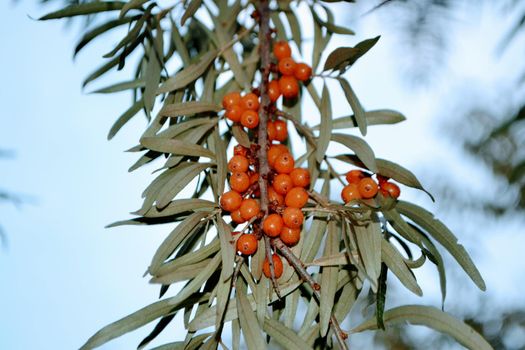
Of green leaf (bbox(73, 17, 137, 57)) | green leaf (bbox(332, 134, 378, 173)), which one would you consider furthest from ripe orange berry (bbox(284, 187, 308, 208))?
green leaf (bbox(73, 17, 137, 57))

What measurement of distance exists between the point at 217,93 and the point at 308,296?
0.40 metres

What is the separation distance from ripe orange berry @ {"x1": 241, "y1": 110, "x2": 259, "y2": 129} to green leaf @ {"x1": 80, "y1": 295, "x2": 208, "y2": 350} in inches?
10.4

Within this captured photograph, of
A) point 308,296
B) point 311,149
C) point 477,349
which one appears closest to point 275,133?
point 311,149

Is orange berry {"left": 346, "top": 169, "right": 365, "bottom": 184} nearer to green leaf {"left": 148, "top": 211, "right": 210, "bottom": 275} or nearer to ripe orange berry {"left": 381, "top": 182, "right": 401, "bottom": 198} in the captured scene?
ripe orange berry {"left": 381, "top": 182, "right": 401, "bottom": 198}

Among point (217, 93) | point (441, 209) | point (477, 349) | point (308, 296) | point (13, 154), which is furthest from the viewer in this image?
point (441, 209)

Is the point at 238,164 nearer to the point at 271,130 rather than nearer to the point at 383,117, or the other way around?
the point at 271,130

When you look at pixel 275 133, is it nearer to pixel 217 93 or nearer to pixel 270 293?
pixel 217 93

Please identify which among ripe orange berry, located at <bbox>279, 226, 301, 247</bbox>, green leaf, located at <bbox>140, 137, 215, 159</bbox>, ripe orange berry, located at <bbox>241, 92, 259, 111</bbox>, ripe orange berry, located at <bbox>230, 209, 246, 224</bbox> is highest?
ripe orange berry, located at <bbox>241, 92, 259, 111</bbox>

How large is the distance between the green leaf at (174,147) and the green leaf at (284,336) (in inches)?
10.2

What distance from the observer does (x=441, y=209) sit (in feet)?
5.06

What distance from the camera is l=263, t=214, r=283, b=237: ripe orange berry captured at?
761 mm

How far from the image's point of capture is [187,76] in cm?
91

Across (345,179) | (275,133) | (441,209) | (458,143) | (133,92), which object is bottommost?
(441,209)

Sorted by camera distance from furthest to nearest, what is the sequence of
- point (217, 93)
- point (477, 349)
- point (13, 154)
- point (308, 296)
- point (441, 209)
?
point (441, 209) < point (13, 154) < point (217, 93) < point (308, 296) < point (477, 349)
